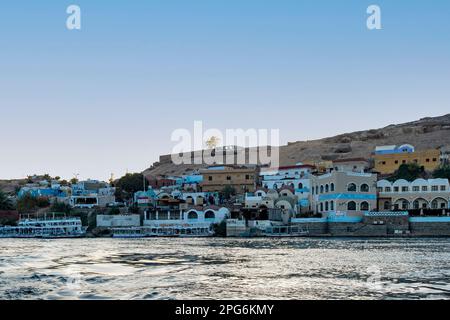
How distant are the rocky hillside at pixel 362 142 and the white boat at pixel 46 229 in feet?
142

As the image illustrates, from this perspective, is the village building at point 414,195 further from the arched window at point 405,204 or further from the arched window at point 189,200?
the arched window at point 189,200

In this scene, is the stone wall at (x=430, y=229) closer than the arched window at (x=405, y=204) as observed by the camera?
Yes

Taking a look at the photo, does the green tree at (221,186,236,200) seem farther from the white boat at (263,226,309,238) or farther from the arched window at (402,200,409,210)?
the arched window at (402,200,409,210)

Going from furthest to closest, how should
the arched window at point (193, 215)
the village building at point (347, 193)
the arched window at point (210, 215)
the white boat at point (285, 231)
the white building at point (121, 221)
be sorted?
the white building at point (121, 221)
the arched window at point (193, 215)
the arched window at point (210, 215)
the village building at point (347, 193)
the white boat at point (285, 231)

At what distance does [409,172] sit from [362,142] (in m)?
Answer: 42.3

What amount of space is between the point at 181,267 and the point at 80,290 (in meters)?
6.41

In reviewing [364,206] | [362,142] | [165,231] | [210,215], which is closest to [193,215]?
[210,215]

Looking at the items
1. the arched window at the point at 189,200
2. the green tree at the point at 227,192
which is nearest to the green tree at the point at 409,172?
the green tree at the point at 227,192

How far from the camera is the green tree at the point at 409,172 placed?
58562 millimetres

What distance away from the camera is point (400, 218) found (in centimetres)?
4572
